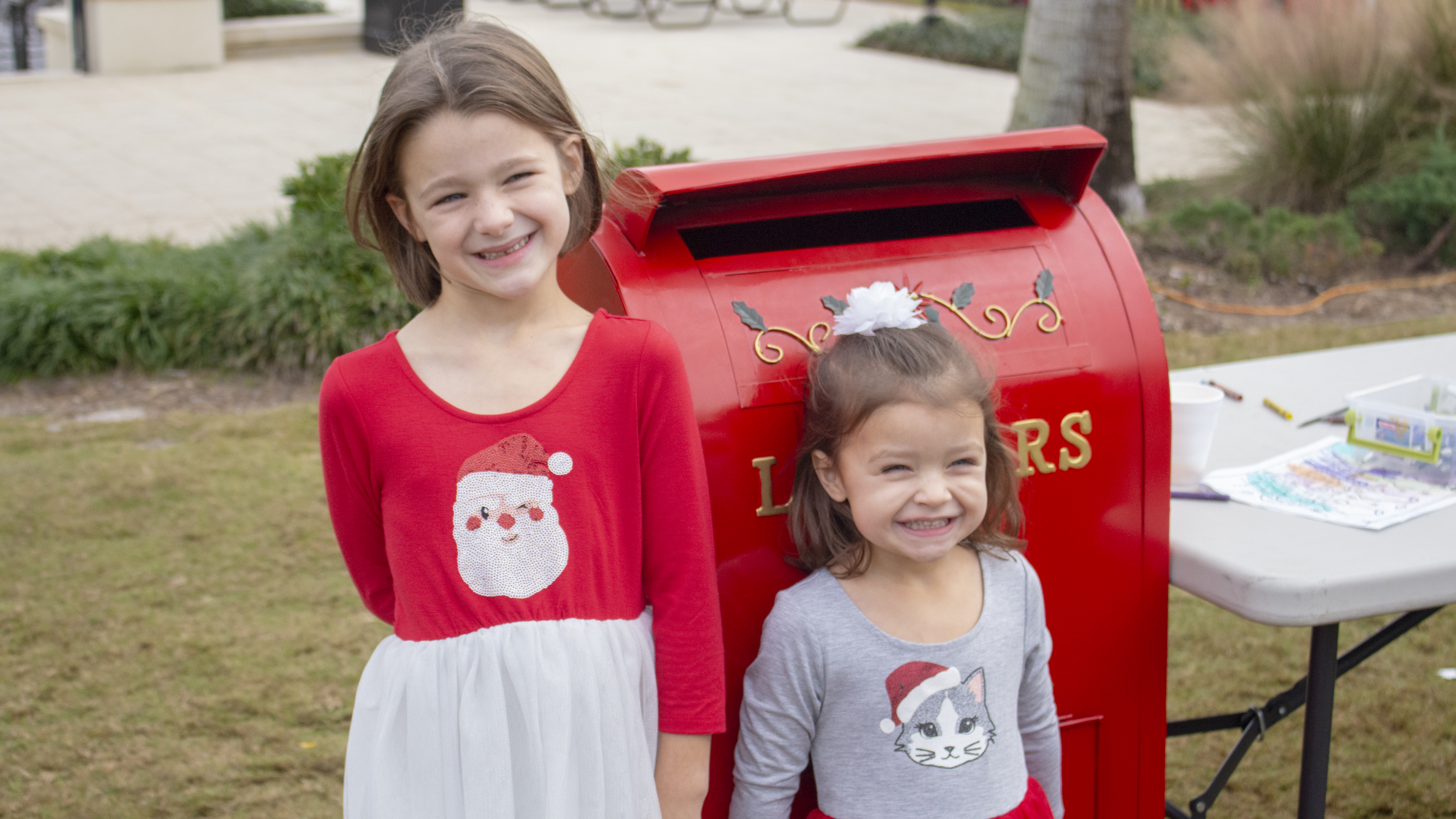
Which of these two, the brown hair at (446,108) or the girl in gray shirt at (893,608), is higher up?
the brown hair at (446,108)

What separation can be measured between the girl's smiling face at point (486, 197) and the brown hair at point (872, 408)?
1.39ft

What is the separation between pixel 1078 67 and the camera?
20.4 feet

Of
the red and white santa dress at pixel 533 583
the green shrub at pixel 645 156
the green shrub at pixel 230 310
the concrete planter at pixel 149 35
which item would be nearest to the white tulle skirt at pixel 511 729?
the red and white santa dress at pixel 533 583

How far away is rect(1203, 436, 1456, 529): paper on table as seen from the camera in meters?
2.04

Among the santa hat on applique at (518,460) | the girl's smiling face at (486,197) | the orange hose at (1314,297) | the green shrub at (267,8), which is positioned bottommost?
→ the orange hose at (1314,297)

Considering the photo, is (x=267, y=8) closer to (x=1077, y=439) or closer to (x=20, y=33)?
(x=20, y=33)

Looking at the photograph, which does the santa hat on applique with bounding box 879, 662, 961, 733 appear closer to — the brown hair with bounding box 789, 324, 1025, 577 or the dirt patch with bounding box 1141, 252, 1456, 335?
the brown hair with bounding box 789, 324, 1025, 577

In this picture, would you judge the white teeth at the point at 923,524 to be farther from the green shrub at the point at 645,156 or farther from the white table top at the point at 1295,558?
the green shrub at the point at 645,156

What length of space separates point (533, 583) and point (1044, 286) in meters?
0.88

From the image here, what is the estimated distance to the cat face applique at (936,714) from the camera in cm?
172

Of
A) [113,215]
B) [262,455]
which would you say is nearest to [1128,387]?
[262,455]

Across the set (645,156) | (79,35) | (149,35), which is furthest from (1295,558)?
(79,35)

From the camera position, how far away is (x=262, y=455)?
14.6ft

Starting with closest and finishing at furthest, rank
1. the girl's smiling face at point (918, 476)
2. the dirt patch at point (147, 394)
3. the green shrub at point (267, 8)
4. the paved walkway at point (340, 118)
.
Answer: the girl's smiling face at point (918, 476) < the dirt patch at point (147, 394) < the paved walkway at point (340, 118) < the green shrub at point (267, 8)
